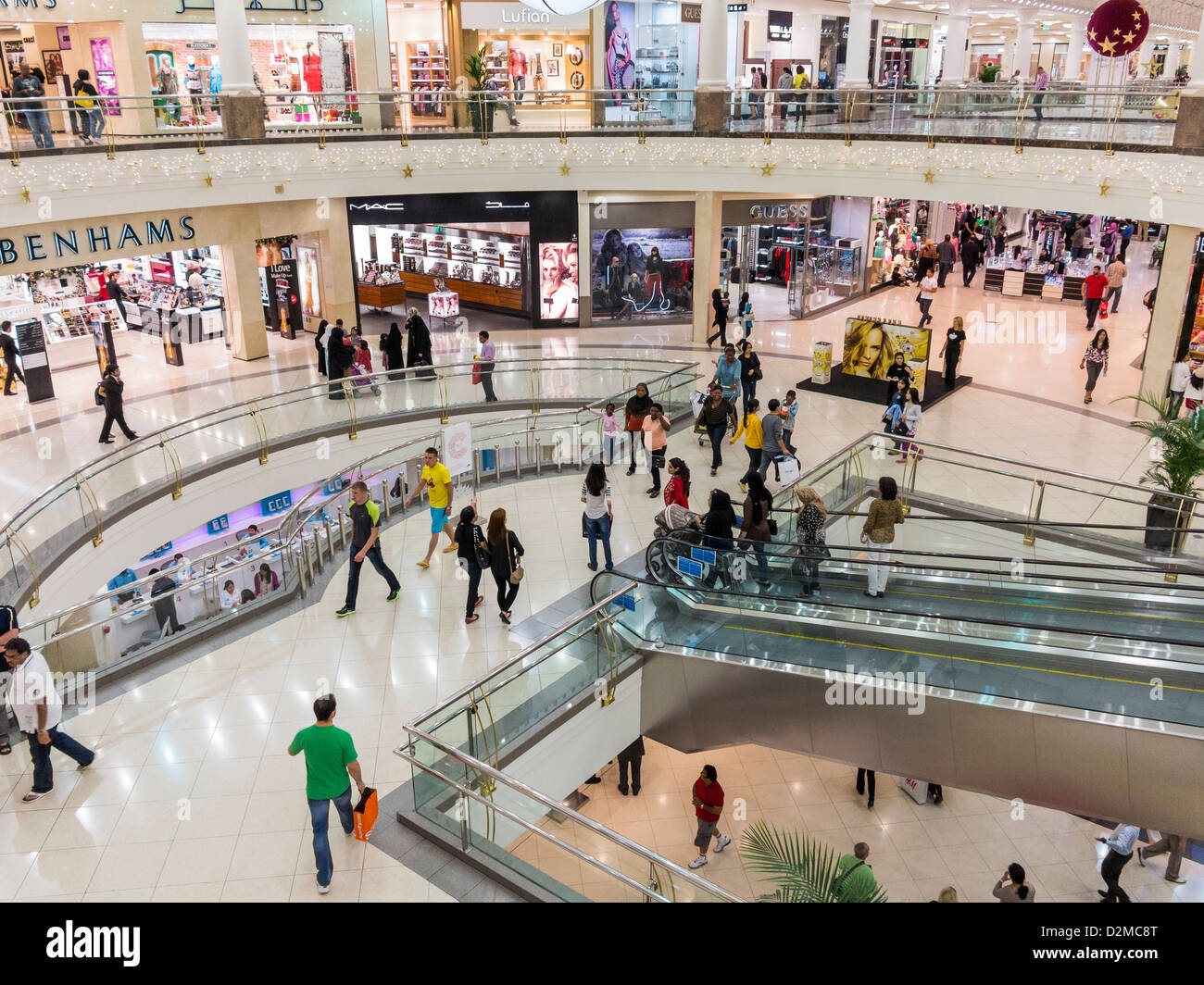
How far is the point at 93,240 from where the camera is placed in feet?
54.5

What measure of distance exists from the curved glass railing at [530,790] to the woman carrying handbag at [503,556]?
3.59ft

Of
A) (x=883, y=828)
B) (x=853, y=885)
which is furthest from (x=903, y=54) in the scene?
(x=853, y=885)

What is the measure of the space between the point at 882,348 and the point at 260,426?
35.0 ft

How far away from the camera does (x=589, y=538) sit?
A: 10.7 m

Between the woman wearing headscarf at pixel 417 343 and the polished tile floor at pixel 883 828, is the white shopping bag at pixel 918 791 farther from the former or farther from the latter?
the woman wearing headscarf at pixel 417 343

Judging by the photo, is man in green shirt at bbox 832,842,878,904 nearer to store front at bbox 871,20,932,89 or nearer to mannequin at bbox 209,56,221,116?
mannequin at bbox 209,56,221,116

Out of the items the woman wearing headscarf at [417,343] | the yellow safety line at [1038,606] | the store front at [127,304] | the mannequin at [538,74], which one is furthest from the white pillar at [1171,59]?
the yellow safety line at [1038,606]

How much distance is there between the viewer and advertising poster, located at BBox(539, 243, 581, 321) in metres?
22.7

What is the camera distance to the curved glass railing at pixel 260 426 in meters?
10.6

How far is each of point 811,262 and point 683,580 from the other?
1719 cm

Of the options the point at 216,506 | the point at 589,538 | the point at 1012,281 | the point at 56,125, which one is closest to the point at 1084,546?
→ the point at 589,538

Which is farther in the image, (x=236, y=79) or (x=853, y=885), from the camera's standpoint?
(x=236, y=79)

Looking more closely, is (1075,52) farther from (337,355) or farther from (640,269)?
(337,355)
